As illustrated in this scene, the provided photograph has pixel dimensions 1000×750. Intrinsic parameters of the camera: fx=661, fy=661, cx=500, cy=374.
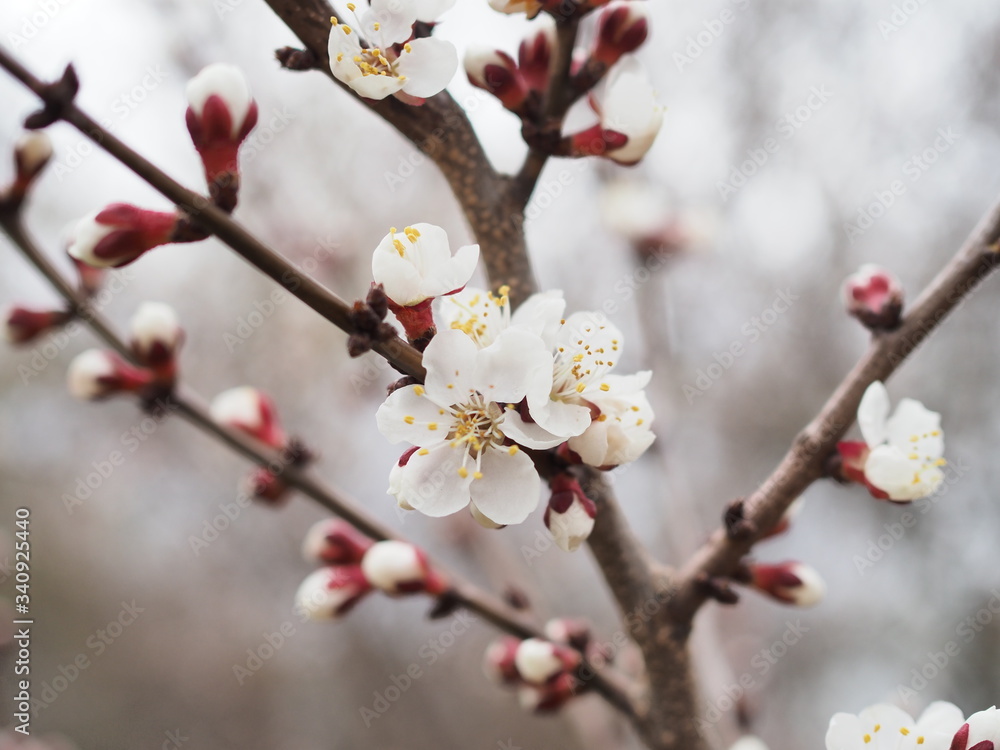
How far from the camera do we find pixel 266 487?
49.2 inches

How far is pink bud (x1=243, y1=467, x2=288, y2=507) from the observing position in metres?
1.25

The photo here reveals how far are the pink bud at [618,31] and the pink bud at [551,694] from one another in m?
0.93

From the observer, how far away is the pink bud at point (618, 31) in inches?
35.8

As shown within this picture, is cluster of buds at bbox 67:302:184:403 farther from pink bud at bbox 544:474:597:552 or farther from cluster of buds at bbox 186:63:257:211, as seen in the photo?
pink bud at bbox 544:474:597:552

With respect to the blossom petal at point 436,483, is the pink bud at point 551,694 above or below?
below

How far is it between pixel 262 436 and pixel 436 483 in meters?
0.77

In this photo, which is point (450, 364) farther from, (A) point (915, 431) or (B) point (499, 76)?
(A) point (915, 431)

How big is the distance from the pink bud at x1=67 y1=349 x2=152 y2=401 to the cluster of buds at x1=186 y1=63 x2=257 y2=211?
2.39 ft

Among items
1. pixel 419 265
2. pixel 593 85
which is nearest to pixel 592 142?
pixel 593 85
